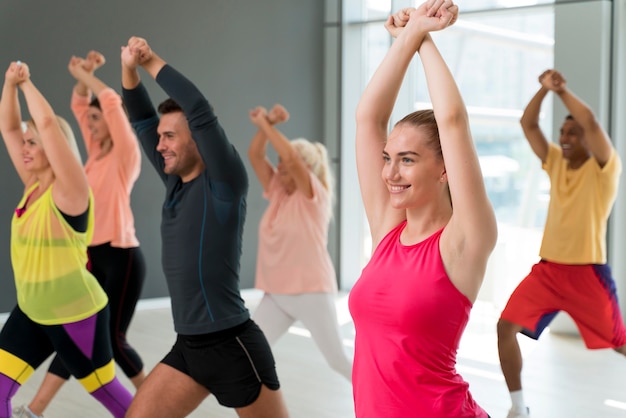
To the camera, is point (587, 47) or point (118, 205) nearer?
point (118, 205)

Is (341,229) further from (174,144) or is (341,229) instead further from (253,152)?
(174,144)

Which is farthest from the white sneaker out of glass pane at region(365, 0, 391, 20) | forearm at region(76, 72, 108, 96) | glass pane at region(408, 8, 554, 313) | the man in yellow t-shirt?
glass pane at region(365, 0, 391, 20)


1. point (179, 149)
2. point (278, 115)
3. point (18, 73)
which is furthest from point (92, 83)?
point (179, 149)

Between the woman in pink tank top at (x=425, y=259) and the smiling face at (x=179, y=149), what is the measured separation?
1.05 metres

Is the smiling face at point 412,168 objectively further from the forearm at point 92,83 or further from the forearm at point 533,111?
the forearm at point 92,83

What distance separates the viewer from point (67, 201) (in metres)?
3.36

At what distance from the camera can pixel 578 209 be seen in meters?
4.18

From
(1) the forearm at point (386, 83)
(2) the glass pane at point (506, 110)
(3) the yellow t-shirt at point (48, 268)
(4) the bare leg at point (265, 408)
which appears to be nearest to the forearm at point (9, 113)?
(3) the yellow t-shirt at point (48, 268)

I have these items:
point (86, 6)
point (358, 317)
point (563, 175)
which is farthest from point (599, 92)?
point (358, 317)

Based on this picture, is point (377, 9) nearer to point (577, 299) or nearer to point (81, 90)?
point (81, 90)

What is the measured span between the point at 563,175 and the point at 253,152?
5.17 feet

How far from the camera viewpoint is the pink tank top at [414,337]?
6.22 feet

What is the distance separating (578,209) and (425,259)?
2.46 metres

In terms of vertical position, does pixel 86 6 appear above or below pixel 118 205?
above
